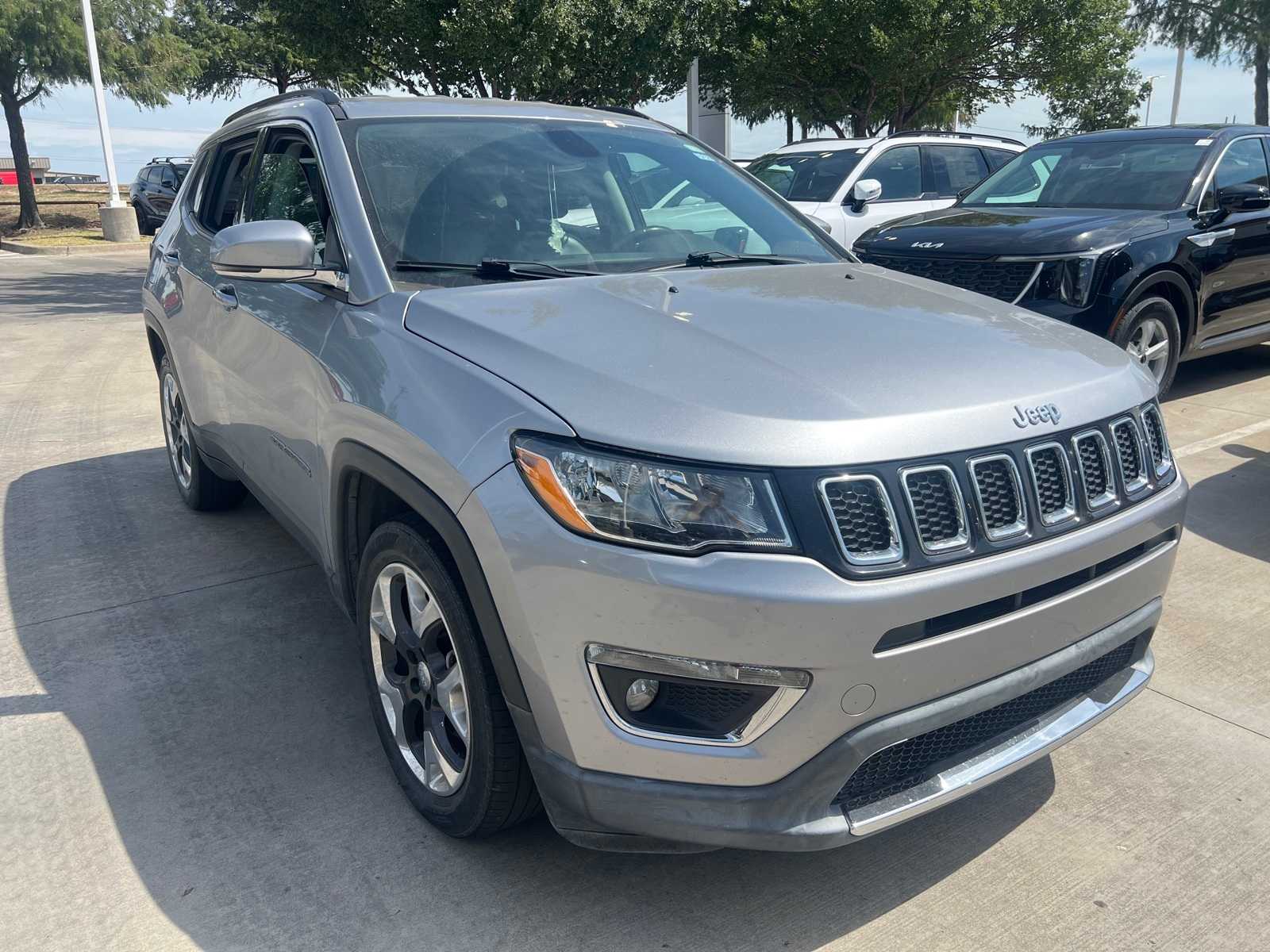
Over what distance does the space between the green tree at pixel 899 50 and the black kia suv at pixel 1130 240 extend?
1175cm

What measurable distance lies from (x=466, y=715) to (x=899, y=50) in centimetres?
1819

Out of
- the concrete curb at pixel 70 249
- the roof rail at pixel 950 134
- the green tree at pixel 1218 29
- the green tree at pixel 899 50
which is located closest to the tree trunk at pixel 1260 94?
the green tree at pixel 1218 29

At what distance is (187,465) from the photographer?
5.14 metres

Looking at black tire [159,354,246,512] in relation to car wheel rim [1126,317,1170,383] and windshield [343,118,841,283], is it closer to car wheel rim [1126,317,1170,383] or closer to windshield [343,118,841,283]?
windshield [343,118,841,283]

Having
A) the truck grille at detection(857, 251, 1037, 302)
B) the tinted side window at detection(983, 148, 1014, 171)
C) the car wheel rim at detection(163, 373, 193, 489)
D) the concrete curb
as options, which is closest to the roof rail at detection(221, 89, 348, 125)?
the car wheel rim at detection(163, 373, 193, 489)

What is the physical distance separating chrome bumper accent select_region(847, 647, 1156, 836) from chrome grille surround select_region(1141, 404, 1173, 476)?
1.63 ft

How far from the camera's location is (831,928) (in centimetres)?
242

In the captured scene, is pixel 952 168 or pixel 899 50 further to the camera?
pixel 899 50

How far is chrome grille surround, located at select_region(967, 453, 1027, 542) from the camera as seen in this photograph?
2.18 m

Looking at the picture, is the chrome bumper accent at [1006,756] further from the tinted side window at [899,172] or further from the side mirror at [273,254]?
the tinted side window at [899,172]

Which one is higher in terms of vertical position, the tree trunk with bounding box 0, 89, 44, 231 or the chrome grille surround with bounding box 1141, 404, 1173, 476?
the tree trunk with bounding box 0, 89, 44, 231

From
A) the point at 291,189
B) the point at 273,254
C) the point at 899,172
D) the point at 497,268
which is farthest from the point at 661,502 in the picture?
the point at 899,172

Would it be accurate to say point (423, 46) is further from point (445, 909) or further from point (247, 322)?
point (445, 909)

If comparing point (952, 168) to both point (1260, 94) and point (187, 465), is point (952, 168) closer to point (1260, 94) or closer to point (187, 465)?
point (187, 465)
